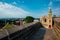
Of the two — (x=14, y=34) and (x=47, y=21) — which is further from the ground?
(x=14, y=34)

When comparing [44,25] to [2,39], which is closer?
[2,39]

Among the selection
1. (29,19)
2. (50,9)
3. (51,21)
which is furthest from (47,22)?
(29,19)

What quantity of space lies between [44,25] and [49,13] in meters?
5.52

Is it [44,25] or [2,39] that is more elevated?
[2,39]

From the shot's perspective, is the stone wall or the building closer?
the stone wall

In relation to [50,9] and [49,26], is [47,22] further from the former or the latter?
[50,9]

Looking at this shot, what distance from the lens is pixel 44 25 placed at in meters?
57.9

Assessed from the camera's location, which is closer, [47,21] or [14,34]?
[14,34]

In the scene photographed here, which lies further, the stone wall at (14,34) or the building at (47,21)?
the building at (47,21)

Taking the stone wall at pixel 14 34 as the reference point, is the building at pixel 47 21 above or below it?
below

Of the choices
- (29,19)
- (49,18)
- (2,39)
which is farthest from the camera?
(29,19)

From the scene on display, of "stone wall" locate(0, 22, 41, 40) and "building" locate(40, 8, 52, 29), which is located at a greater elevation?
"stone wall" locate(0, 22, 41, 40)

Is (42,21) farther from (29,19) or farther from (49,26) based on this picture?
(29,19)

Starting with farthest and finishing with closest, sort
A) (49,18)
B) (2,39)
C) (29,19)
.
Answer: (29,19) < (49,18) < (2,39)
